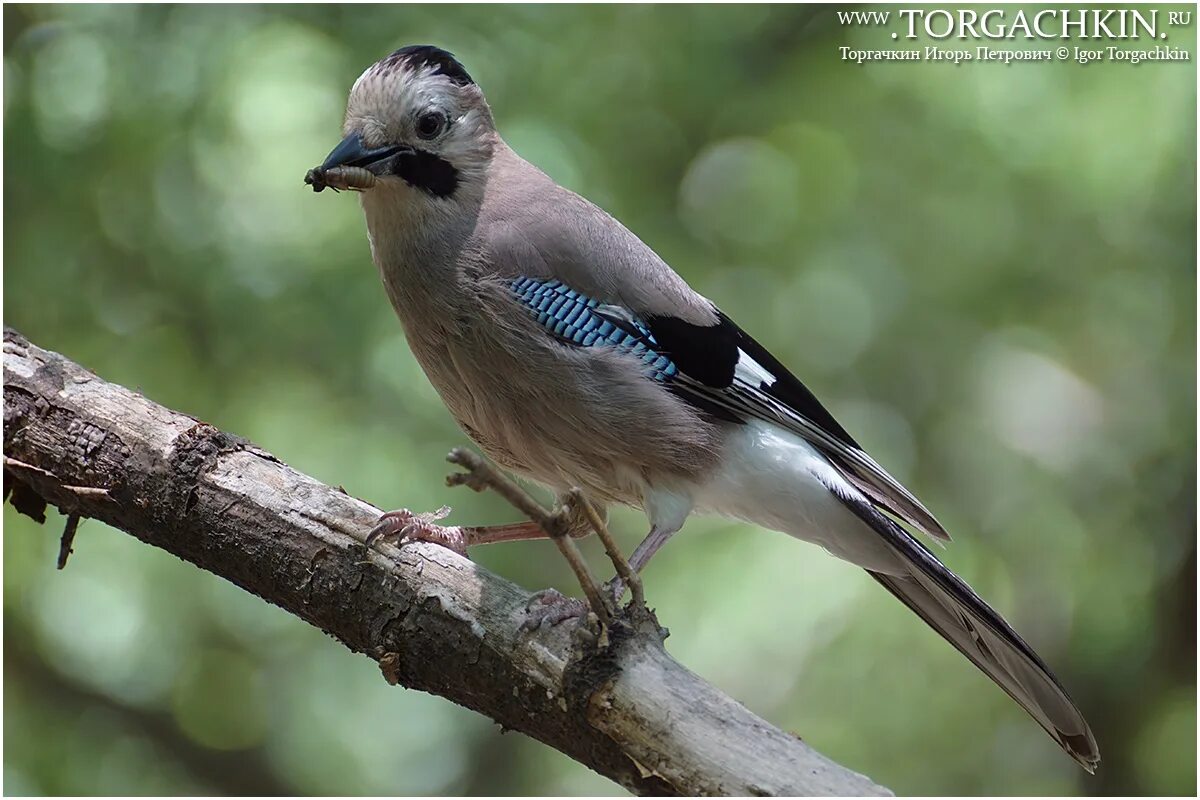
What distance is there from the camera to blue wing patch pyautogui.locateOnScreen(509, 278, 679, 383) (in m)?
3.12

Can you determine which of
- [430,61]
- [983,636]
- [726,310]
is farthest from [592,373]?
[726,310]

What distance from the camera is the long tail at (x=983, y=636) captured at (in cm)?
299

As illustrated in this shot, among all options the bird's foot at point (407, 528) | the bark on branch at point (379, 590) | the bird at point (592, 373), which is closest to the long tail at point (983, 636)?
the bird at point (592, 373)

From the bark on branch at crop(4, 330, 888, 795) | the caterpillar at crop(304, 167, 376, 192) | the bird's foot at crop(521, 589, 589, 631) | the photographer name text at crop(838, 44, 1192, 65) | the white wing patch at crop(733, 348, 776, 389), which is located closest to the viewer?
the bark on branch at crop(4, 330, 888, 795)

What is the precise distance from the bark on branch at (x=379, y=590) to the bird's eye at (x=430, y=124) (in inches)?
38.0

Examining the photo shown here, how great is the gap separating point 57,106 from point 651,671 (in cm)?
376

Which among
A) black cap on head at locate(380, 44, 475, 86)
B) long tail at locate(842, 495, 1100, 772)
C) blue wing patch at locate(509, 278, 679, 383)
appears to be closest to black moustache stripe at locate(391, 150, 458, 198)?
black cap on head at locate(380, 44, 475, 86)

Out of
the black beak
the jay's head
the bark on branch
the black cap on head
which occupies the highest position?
the black cap on head

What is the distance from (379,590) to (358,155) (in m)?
1.14

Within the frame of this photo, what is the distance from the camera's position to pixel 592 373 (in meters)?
3.12

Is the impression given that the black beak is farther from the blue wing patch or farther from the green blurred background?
the green blurred background

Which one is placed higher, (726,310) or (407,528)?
(726,310)

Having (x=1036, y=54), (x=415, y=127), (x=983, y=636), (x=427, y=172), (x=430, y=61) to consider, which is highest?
(x=1036, y=54)

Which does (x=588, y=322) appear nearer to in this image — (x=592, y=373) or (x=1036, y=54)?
(x=592, y=373)
